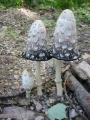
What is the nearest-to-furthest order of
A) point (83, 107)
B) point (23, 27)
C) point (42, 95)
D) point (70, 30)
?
point (70, 30) < point (83, 107) < point (42, 95) < point (23, 27)

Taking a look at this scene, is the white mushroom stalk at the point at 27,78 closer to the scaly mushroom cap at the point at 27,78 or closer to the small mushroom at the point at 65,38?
the scaly mushroom cap at the point at 27,78

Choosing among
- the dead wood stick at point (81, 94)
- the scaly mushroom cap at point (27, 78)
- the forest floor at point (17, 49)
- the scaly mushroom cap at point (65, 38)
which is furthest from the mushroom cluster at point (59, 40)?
the forest floor at point (17, 49)

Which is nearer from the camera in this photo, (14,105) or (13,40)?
(14,105)

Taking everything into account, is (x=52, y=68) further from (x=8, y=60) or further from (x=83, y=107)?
(x=83, y=107)

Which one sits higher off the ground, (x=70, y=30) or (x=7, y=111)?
(x=70, y=30)

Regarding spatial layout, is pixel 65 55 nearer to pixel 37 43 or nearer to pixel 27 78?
pixel 37 43

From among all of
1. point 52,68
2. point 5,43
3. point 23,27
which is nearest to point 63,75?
point 52,68

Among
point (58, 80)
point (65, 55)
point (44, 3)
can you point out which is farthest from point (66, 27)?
point (44, 3)
